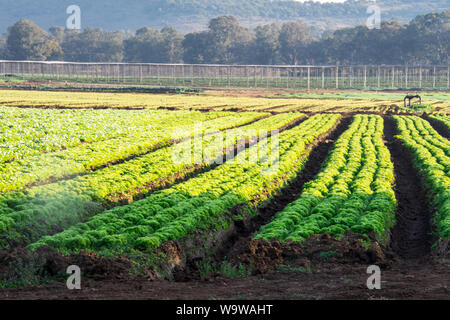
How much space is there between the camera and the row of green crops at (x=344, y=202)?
1425cm

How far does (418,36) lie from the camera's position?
431 ft

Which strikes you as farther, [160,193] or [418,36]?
[418,36]

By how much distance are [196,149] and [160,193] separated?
10289 millimetres

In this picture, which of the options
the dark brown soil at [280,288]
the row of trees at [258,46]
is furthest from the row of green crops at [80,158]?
the row of trees at [258,46]

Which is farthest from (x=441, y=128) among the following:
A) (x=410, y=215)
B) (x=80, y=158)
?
(x=80, y=158)

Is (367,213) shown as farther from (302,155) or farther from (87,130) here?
(87,130)

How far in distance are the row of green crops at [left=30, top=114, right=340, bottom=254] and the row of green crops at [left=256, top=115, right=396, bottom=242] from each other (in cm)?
147

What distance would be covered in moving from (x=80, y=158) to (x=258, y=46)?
468ft

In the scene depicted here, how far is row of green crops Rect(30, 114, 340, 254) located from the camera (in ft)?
40.7

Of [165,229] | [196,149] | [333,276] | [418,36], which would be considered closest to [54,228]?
[165,229]

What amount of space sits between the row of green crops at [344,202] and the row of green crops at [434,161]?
4.38 feet

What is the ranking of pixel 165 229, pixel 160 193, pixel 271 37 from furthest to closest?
pixel 271 37, pixel 160 193, pixel 165 229

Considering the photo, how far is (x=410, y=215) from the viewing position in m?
18.1

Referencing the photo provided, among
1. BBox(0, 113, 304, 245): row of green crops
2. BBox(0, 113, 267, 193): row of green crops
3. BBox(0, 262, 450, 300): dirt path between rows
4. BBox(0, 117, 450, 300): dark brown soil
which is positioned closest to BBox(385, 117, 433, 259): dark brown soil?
BBox(0, 117, 450, 300): dark brown soil
